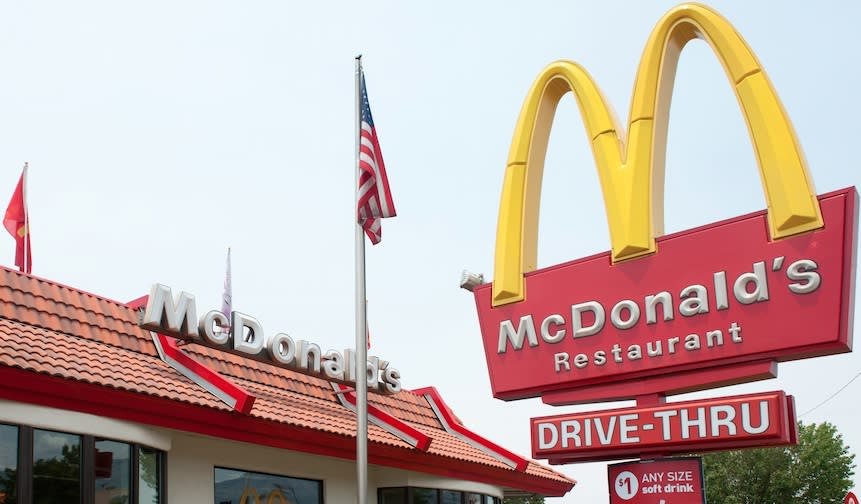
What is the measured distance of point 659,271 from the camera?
1588 centimetres

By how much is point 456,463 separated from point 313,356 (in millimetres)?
4205

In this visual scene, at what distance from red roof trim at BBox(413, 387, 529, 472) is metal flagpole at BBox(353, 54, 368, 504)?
29.4ft

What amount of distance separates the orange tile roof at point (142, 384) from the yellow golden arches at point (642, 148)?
4651 mm

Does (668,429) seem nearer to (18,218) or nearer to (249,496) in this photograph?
(249,496)

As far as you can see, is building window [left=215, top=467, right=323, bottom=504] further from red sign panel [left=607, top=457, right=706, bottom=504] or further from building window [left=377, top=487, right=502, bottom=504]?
red sign panel [left=607, top=457, right=706, bottom=504]

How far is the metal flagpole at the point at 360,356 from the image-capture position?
14.9 m

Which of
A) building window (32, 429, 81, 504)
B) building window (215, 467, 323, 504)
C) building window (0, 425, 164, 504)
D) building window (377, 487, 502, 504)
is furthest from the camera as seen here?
building window (377, 487, 502, 504)

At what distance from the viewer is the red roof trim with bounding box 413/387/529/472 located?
79.5ft

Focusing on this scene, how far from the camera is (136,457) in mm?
15758

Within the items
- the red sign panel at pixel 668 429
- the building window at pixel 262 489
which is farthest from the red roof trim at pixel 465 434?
the red sign panel at pixel 668 429

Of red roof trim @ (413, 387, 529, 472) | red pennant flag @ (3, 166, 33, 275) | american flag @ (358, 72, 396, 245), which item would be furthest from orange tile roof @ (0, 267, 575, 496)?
red pennant flag @ (3, 166, 33, 275)

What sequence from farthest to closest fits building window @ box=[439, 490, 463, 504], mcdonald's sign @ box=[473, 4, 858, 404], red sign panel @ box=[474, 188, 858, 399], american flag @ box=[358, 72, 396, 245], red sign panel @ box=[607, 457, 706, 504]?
1. building window @ box=[439, 490, 463, 504]
2. american flag @ box=[358, 72, 396, 245]
3. red sign panel @ box=[607, 457, 706, 504]
4. mcdonald's sign @ box=[473, 4, 858, 404]
5. red sign panel @ box=[474, 188, 858, 399]

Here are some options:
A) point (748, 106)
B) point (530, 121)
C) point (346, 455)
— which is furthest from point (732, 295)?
point (346, 455)

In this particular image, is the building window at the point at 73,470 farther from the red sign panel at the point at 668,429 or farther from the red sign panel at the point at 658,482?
the red sign panel at the point at 658,482
